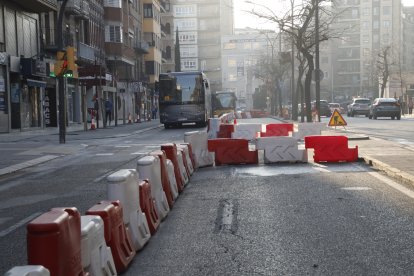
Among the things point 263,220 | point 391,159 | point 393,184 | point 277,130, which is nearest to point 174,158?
point 263,220

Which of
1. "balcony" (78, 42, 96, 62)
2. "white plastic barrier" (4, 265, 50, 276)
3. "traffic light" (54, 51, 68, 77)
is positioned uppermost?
"balcony" (78, 42, 96, 62)

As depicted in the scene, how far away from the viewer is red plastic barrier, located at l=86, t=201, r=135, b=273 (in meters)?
5.09

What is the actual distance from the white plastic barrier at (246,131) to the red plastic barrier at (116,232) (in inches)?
700

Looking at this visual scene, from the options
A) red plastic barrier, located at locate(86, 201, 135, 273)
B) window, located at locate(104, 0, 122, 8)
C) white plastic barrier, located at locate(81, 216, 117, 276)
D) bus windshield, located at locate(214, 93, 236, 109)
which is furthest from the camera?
bus windshield, located at locate(214, 93, 236, 109)

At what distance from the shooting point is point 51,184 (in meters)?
11.7

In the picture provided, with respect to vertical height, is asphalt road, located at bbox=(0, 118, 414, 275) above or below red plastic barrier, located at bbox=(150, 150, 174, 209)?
below

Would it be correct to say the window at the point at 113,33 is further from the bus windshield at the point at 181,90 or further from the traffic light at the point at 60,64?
the traffic light at the point at 60,64

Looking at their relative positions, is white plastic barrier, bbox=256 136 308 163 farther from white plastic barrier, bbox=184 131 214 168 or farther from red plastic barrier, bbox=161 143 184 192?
red plastic barrier, bbox=161 143 184 192

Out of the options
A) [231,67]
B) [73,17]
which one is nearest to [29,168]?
[73,17]

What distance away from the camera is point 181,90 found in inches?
1463

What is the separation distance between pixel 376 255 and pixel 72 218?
2912mm

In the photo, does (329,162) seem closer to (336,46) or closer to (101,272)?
(101,272)

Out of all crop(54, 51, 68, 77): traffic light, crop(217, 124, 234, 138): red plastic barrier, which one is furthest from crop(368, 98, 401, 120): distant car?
crop(54, 51, 68, 77): traffic light

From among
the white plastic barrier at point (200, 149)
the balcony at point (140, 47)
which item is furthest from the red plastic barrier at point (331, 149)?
the balcony at point (140, 47)
